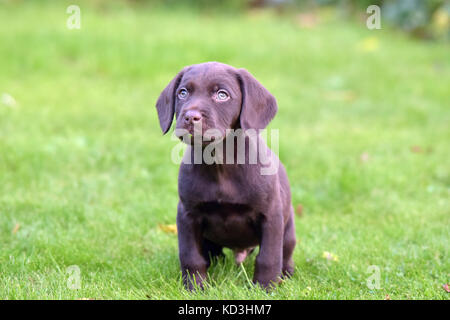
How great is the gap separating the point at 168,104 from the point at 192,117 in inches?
20.5

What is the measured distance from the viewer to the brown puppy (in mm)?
3400

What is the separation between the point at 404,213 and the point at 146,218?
2.26 metres

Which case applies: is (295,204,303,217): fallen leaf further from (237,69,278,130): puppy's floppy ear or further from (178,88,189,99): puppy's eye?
(178,88,189,99): puppy's eye

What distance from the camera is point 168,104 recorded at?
365 centimetres

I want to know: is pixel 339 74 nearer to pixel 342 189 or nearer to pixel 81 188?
pixel 342 189

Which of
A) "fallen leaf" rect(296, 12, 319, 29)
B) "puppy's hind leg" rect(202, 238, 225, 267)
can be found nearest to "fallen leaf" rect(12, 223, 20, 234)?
"puppy's hind leg" rect(202, 238, 225, 267)

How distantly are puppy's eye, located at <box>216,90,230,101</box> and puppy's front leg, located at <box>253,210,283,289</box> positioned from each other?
763 millimetres

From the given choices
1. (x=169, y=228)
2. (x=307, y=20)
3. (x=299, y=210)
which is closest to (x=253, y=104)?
(x=169, y=228)

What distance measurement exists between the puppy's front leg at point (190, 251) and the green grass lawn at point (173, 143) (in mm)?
133

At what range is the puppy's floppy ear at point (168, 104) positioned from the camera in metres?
3.61

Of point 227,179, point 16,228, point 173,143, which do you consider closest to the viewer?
point 227,179

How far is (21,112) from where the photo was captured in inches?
292

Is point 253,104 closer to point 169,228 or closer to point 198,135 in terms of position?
point 198,135

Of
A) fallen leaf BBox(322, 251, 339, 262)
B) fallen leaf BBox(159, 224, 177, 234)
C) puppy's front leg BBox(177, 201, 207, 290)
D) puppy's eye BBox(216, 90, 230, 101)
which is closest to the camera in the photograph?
puppy's eye BBox(216, 90, 230, 101)
